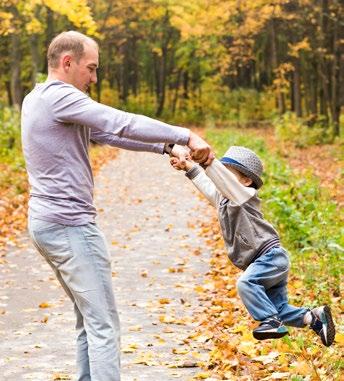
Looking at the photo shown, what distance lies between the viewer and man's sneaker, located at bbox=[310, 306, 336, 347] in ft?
17.0

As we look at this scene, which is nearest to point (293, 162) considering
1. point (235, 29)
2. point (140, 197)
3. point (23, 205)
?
point (140, 197)

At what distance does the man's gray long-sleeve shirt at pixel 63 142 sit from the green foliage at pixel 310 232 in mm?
3525

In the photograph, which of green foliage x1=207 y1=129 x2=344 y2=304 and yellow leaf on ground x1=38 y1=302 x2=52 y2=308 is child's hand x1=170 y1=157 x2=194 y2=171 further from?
yellow leaf on ground x1=38 y1=302 x2=52 y2=308

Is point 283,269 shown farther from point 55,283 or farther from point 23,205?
point 23,205

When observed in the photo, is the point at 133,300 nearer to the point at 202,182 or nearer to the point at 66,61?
the point at 202,182

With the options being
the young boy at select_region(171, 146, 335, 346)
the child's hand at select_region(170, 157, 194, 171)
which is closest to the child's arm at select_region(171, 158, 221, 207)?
the young boy at select_region(171, 146, 335, 346)

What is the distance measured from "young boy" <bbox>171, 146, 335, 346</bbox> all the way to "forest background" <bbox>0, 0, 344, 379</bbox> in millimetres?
380

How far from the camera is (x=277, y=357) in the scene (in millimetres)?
6062

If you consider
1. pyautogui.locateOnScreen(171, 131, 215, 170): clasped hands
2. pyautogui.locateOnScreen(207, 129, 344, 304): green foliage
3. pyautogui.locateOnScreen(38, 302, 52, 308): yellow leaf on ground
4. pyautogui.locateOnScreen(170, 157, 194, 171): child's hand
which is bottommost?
pyautogui.locateOnScreen(38, 302, 52, 308): yellow leaf on ground

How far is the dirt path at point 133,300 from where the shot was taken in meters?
6.48

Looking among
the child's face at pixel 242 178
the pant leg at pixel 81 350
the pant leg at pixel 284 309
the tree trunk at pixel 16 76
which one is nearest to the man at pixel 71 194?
the pant leg at pixel 81 350

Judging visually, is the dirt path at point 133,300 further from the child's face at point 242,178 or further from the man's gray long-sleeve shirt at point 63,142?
the man's gray long-sleeve shirt at point 63,142

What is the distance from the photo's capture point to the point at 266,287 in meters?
5.45

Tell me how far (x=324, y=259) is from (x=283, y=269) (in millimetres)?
3288
